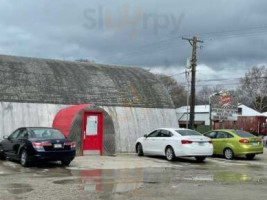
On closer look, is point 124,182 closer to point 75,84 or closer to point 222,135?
point 222,135

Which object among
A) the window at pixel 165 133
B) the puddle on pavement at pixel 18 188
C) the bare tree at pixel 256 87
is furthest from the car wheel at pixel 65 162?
the bare tree at pixel 256 87

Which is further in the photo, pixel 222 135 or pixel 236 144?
pixel 222 135

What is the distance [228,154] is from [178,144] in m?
4.00

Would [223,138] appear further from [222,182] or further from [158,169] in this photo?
[222,182]

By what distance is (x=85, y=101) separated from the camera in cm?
2512

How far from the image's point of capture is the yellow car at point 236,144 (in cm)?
2136

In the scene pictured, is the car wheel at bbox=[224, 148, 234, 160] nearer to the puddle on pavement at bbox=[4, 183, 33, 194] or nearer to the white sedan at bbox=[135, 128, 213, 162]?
the white sedan at bbox=[135, 128, 213, 162]

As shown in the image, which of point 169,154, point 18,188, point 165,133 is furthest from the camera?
point 165,133

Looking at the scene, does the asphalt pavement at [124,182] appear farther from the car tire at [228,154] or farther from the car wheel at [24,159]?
the car tire at [228,154]

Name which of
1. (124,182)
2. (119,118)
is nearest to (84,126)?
(119,118)

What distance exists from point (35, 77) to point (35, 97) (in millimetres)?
1734

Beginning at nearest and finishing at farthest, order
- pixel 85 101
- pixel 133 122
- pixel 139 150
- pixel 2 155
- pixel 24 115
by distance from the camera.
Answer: pixel 2 155
pixel 139 150
pixel 24 115
pixel 85 101
pixel 133 122

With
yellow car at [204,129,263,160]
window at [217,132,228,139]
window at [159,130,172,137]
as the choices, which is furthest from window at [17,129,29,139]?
window at [217,132,228,139]

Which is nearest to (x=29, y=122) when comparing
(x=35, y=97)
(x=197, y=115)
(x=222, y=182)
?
(x=35, y=97)
